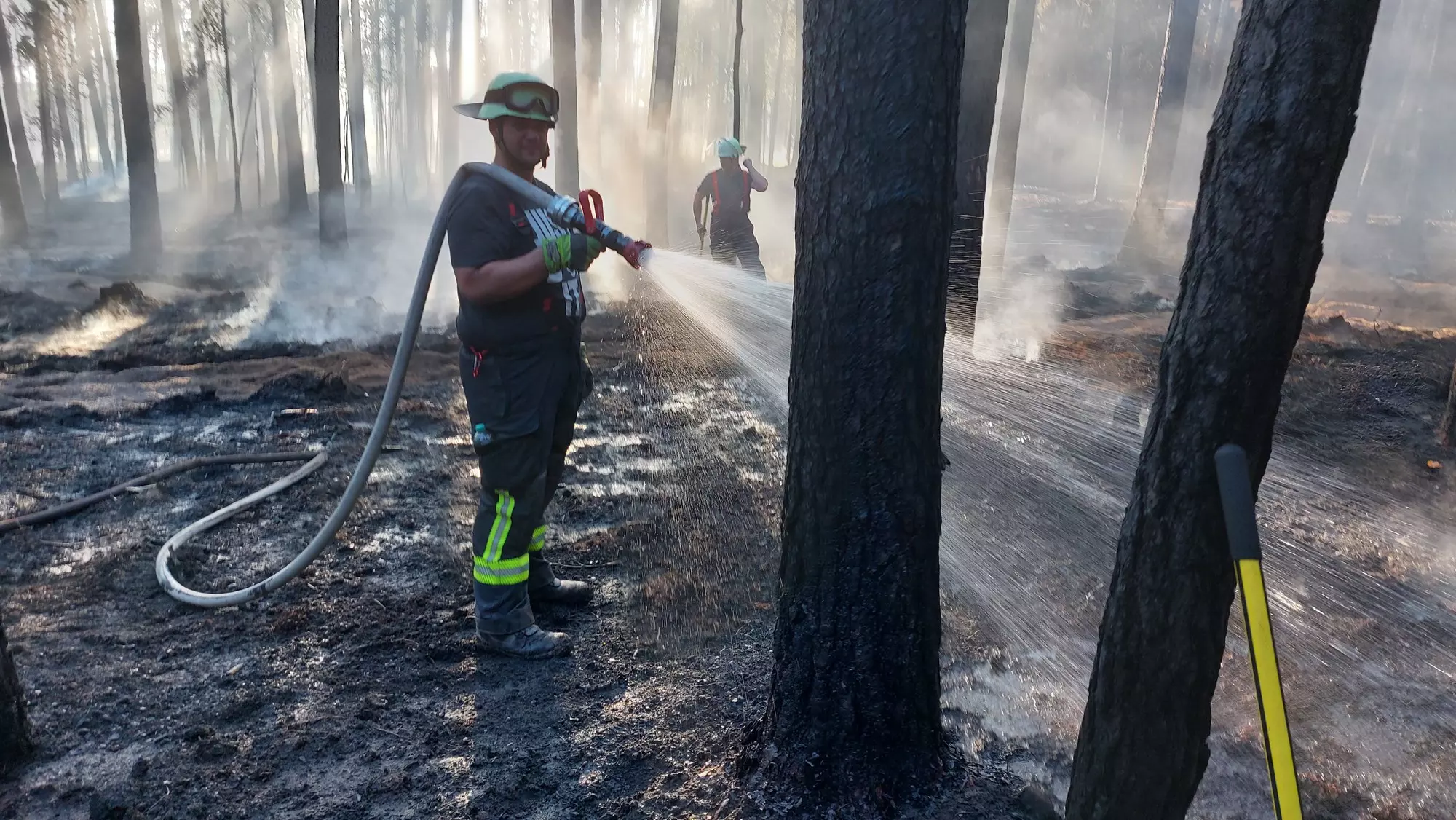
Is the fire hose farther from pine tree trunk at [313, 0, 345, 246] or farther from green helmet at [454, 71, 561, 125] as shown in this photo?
pine tree trunk at [313, 0, 345, 246]

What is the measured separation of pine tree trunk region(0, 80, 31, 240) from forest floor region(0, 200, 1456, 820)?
1042 cm

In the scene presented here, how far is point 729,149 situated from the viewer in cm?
927

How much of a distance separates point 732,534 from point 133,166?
1511 cm

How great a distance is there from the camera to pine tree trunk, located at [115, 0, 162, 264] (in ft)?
44.4

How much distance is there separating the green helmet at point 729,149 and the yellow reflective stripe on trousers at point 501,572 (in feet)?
22.0

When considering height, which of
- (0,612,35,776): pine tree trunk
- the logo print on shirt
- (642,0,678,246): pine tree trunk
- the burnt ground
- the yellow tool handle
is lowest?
the burnt ground

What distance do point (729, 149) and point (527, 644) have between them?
704 centimetres

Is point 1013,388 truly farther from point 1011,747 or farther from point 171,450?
point 171,450

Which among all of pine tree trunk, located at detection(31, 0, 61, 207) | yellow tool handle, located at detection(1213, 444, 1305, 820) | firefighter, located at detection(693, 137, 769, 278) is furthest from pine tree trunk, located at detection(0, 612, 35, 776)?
pine tree trunk, located at detection(31, 0, 61, 207)

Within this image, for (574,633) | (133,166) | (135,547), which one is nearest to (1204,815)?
(574,633)

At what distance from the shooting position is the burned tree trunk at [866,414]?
2105 millimetres

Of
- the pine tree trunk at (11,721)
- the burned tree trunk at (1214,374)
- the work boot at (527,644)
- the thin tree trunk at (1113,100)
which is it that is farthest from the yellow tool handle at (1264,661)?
the thin tree trunk at (1113,100)

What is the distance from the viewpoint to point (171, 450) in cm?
583

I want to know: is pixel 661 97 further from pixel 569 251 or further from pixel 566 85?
pixel 569 251
